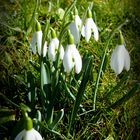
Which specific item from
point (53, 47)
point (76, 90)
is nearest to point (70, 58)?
point (53, 47)

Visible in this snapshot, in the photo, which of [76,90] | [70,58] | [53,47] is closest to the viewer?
[70,58]

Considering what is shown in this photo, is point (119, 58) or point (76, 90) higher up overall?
point (119, 58)

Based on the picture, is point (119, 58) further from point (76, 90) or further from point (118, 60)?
point (76, 90)

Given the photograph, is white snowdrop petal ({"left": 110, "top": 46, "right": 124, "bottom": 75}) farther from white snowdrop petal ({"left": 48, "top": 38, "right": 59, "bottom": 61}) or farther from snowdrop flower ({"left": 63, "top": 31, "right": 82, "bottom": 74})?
white snowdrop petal ({"left": 48, "top": 38, "right": 59, "bottom": 61})

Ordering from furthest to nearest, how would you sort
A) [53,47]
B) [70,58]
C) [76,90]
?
[76,90], [53,47], [70,58]

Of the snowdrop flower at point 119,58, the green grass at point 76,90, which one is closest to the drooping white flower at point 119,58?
the snowdrop flower at point 119,58

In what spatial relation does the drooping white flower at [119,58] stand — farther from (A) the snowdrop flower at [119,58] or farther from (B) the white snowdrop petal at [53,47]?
(B) the white snowdrop petal at [53,47]

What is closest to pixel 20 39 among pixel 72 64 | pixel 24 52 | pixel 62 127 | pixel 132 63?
pixel 24 52

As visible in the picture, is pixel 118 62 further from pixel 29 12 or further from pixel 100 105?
pixel 29 12

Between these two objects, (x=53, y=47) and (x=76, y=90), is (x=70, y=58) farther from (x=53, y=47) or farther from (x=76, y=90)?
(x=76, y=90)

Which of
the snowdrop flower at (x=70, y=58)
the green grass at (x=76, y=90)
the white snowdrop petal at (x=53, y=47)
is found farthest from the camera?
the green grass at (x=76, y=90)

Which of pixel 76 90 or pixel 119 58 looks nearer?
pixel 119 58

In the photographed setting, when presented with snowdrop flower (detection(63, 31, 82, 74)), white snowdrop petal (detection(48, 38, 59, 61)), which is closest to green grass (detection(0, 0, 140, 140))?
white snowdrop petal (detection(48, 38, 59, 61))
